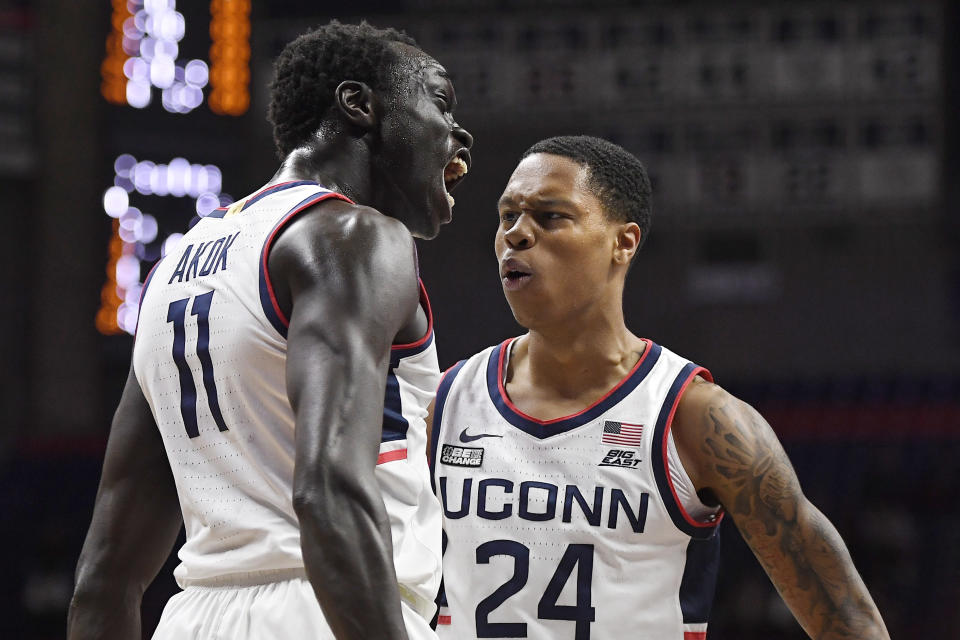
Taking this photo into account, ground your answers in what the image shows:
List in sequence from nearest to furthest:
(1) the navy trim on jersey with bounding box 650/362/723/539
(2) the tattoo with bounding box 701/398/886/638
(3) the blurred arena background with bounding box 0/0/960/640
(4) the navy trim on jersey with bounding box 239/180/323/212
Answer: (4) the navy trim on jersey with bounding box 239/180/323/212 → (2) the tattoo with bounding box 701/398/886/638 → (1) the navy trim on jersey with bounding box 650/362/723/539 → (3) the blurred arena background with bounding box 0/0/960/640

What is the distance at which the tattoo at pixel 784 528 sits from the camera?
98.3 inches

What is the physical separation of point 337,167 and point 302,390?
0.50 m

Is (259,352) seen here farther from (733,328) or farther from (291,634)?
(733,328)

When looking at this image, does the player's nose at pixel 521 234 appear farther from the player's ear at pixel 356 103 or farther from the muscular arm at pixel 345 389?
the muscular arm at pixel 345 389

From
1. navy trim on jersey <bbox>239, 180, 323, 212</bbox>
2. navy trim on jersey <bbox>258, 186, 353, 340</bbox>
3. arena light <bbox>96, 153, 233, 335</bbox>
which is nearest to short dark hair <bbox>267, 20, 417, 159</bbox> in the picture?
navy trim on jersey <bbox>239, 180, 323, 212</bbox>

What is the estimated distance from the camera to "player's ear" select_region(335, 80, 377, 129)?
1959 mm

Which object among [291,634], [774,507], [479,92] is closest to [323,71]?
[291,634]

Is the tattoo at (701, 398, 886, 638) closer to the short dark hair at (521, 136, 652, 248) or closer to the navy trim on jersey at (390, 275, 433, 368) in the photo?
the short dark hair at (521, 136, 652, 248)

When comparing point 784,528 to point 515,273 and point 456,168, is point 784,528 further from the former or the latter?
point 456,168

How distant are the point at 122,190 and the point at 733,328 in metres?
6.34

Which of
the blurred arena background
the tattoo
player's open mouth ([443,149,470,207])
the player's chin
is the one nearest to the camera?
the player's chin

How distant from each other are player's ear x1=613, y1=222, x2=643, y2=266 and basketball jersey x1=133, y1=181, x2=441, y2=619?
1.18 m

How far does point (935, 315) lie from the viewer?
11.9 metres

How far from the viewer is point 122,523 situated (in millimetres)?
2043
